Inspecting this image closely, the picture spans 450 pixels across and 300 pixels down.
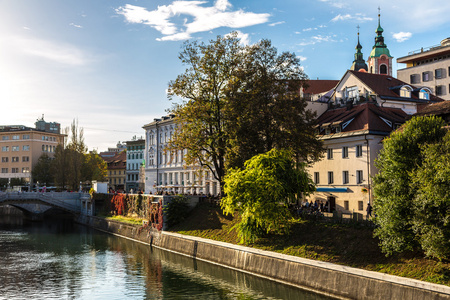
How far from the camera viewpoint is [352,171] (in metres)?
54.3

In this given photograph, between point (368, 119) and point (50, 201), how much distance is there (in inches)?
2294

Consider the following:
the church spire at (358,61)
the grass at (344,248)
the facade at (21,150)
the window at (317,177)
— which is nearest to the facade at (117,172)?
the facade at (21,150)

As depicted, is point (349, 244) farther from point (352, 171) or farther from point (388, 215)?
point (352, 171)

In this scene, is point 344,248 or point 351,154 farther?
point 351,154

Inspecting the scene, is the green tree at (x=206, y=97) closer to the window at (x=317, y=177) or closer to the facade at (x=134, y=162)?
the window at (x=317, y=177)

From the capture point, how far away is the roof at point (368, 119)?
54.1 metres

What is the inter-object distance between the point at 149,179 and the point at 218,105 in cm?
5222

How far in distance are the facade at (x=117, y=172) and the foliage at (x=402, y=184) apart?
123798mm

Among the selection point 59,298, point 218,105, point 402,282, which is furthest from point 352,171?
point 59,298

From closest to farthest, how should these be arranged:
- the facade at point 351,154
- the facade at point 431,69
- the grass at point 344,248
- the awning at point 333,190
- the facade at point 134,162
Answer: the grass at point 344,248 → the facade at point 351,154 → the awning at point 333,190 → the facade at point 431,69 → the facade at point 134,162

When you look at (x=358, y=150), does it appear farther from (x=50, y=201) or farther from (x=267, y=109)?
(x=50, y=201)

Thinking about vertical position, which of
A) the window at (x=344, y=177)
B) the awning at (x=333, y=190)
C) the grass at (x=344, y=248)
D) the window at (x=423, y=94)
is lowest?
the grass at (x=344, y=248)

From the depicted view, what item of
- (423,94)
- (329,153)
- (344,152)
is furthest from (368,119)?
(423,94)

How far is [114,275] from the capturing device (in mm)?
41031
